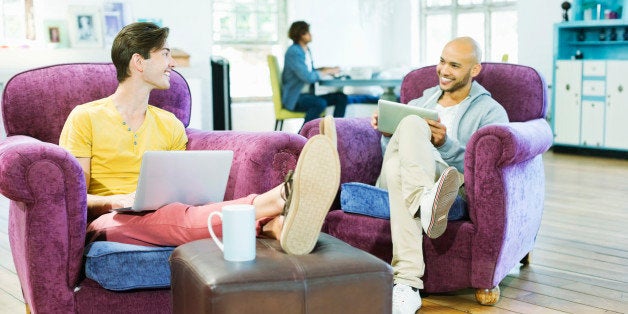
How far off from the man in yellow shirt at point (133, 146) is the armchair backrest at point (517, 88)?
4.25 ft

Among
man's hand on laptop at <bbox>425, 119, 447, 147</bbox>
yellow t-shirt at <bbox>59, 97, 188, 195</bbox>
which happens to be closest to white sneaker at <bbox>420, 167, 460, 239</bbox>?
man's hand on laptop at <bbox>425, 119, 447, 147</bbox>

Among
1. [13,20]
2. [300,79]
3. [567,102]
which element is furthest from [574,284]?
[13,20]

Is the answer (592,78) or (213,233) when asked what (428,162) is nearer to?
(213,233)

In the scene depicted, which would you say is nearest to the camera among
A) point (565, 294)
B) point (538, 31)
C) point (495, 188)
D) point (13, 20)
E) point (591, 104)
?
point (495, 188)

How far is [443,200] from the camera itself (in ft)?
8.02

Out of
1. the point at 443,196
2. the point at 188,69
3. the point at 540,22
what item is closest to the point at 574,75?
the point at 540,22

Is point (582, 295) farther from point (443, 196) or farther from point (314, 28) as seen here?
point (314, 28)

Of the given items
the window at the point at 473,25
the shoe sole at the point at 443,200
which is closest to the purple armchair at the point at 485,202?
the shoe sole at the point at 443,200

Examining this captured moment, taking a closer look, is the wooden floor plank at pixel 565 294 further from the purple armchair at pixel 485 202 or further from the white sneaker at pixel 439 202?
the white sneaker at pixel 439 202

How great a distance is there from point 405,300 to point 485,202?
43cm

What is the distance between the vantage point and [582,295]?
113 inches

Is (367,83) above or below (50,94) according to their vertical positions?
below

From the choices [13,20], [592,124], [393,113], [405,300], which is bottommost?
[405,300]

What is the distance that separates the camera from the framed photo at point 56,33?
6457 millimetres
